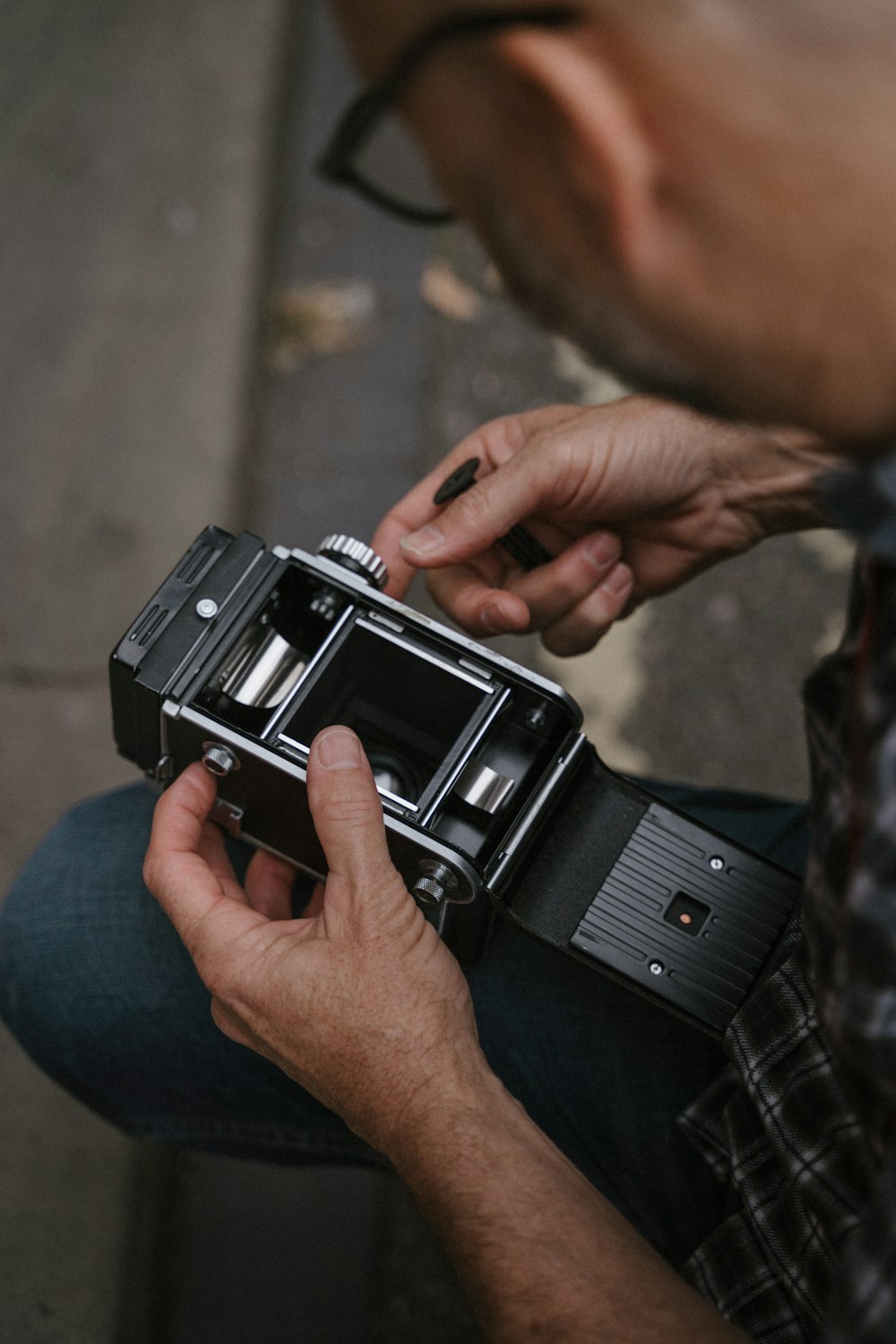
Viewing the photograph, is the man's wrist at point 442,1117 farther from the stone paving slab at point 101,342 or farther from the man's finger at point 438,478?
the stone paving slab at point 101,342

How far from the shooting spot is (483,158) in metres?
0.65

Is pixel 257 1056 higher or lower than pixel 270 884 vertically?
lower

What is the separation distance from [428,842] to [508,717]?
174mm

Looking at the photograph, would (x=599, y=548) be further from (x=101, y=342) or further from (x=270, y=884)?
(x=101, y=342)

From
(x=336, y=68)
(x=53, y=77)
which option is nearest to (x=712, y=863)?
(x=336, y=68)

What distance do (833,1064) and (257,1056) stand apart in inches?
23.1

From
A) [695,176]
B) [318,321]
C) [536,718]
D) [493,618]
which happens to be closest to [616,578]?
[493,618]

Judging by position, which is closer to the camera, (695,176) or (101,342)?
(695,176)

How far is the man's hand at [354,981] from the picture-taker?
97 centimetres

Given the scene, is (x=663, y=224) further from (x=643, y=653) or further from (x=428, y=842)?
(x=643, y=653)

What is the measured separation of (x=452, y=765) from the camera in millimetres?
1057

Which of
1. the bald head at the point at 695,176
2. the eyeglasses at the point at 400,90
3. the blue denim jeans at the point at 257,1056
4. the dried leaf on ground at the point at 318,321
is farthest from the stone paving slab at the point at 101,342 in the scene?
the bald head at the point at 695,176

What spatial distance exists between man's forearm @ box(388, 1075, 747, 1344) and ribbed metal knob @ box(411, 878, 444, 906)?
17cm

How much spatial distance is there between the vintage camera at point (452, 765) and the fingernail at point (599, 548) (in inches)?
10.9
